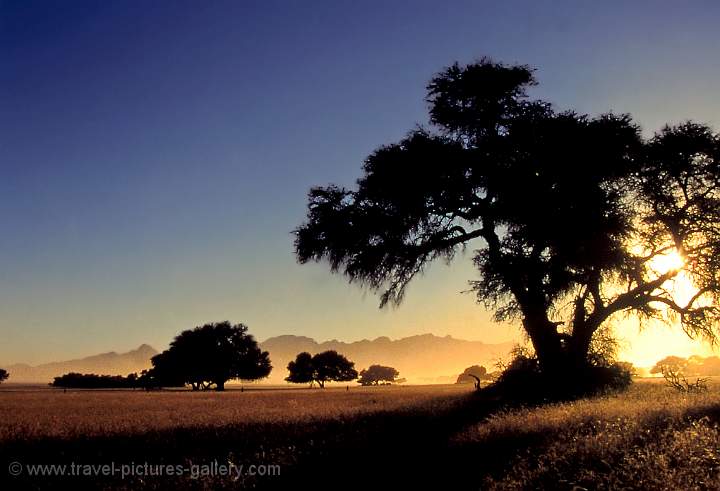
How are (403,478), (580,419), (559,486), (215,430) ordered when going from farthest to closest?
(215,430), (580,419), (403,478), (559,486)

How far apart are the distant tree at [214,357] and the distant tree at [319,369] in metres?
18.3

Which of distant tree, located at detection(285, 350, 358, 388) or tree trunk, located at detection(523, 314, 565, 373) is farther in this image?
distant tree, located at detection(285, 350, 358, 388)

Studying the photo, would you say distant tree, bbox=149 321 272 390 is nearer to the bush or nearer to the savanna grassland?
the bush

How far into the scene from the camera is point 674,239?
24172 mm

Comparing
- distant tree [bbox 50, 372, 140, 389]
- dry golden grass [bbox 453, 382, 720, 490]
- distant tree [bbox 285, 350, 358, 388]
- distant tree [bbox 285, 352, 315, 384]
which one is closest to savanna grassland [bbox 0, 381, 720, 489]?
dry golden grass [bbox 453, 382, 720, 490]

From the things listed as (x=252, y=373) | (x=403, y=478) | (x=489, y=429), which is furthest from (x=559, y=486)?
(x=252, y=373)

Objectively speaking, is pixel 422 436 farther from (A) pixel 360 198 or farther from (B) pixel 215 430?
(A) pixel 360 198

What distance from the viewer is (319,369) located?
110 metres

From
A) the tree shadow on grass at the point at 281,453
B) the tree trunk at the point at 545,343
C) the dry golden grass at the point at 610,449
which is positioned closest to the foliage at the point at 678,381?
the tree trunk at the point at 545,343

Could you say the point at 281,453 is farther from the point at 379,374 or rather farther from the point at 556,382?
the point at 379,374

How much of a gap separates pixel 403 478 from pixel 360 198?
16092 mm

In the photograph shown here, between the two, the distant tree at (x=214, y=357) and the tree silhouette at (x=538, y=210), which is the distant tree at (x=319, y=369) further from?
the tree silhouette at (x=538, y=210)

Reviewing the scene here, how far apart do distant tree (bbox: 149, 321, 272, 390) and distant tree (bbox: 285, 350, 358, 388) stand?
721 inches

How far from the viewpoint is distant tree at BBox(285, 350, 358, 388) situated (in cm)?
10888
